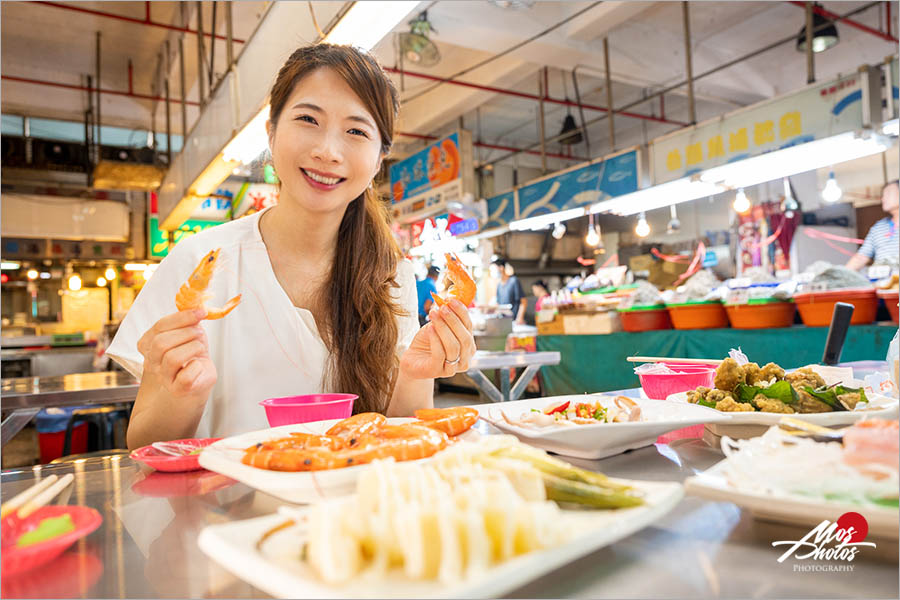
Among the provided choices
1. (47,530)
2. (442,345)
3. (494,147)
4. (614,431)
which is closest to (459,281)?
(442,345)

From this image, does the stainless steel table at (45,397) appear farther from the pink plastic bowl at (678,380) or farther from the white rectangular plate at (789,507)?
the white rectangular plate at (789,507)

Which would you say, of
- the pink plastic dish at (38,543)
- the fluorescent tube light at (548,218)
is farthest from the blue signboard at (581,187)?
the pink plastic dish at (38,543)

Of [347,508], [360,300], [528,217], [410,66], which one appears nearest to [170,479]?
[347,508]

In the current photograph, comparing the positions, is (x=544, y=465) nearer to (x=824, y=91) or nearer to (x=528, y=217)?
(x=824, y=91)

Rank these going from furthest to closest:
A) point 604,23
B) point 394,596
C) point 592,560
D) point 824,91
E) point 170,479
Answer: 1. point 604,23
2. point 824,91
3. point 170,479
4. point 592,560
5. point 394,596

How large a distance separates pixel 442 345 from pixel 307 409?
1.12ft

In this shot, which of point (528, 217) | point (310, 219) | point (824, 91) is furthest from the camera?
point (528, 217)

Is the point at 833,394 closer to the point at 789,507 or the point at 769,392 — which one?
the point at 769,392

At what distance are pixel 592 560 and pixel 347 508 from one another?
256 millimetres

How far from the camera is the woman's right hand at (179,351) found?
104 centimetres

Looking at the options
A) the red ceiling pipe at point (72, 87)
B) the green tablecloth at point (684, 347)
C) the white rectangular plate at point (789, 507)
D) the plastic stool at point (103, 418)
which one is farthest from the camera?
the red ceiling pipe at point (72, 87)

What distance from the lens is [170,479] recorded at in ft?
3.09

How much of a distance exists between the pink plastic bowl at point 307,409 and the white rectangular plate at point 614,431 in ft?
1.01

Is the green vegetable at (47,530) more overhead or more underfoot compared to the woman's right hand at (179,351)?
more underfoot
